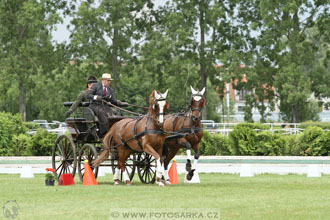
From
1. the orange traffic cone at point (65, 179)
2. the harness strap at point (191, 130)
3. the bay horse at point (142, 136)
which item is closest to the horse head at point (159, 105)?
the bay horse at point (142, 136)

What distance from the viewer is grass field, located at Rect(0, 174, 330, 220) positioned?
11.4 metres

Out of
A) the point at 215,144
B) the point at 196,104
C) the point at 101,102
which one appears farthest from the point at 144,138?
the point at 215,144

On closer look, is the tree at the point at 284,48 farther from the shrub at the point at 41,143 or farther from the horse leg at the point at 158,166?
the horse leg at the point at 158,166

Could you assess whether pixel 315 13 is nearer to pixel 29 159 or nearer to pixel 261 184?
pixel 29 159

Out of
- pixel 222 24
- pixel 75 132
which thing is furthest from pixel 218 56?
pixel 75 132

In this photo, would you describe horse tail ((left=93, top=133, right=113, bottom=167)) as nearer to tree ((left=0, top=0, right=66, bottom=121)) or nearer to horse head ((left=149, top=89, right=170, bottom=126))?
horse head ((left=149, top=89, right=170, bottom=126))

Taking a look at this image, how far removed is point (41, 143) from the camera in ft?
93.0

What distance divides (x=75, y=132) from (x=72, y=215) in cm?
832

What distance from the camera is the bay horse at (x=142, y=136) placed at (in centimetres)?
A: 1708

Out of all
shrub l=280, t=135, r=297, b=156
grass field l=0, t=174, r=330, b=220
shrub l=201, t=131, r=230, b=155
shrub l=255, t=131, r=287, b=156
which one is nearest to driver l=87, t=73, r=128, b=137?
grass field l=0, t=174, r=330, b=220

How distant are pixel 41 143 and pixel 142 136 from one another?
1170cm

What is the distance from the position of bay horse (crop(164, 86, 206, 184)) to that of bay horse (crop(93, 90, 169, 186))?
0.83 m

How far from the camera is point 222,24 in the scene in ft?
169

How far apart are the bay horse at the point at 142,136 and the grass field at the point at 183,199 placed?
3.85ft
